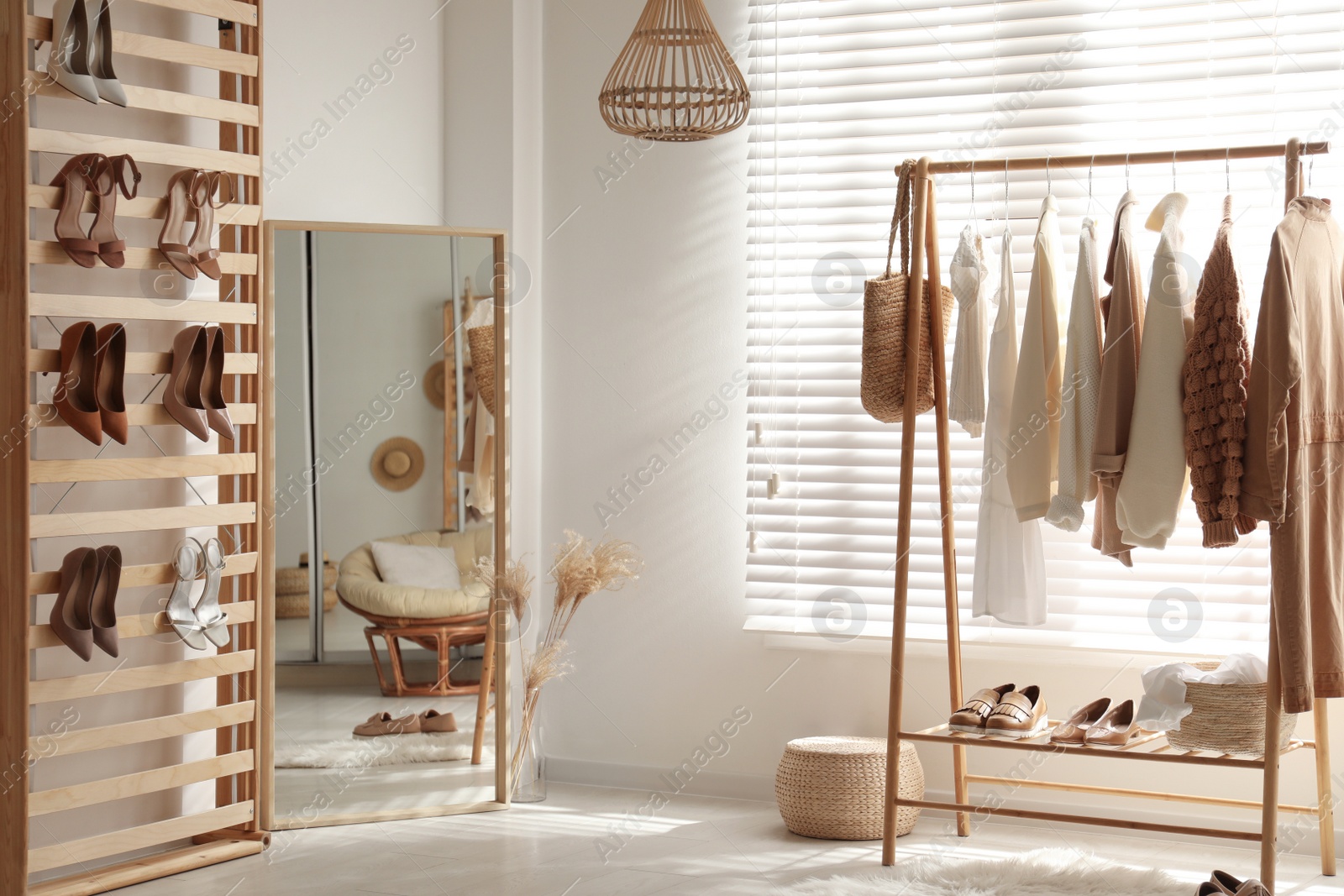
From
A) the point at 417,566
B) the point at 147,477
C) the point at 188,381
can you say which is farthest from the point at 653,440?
the point at 147,477

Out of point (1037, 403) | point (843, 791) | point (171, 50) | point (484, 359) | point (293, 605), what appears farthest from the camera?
point (484, 359)

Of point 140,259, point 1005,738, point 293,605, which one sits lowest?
point 1005,738

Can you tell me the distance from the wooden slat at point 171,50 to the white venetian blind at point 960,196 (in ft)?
5.49

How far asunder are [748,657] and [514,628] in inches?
31.9

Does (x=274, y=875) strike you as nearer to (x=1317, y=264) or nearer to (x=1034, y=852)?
(x=1034, y=852)

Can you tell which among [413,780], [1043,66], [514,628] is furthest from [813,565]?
[1043,66]

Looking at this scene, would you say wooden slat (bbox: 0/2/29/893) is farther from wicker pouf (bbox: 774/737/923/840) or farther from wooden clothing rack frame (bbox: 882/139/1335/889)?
wooden clothing rack frame (bbox: 882/139/1335/889)

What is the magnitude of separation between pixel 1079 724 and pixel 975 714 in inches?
11.3

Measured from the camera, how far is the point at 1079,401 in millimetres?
3123

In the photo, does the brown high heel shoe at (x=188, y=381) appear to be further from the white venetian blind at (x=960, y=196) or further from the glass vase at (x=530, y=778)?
the white venetian blind at (x=960, y=196)

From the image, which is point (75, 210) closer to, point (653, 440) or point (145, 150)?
point (145, 150)

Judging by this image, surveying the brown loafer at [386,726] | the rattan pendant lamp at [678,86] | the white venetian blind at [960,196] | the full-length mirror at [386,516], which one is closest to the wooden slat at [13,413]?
the full-length mirror at [386,516]

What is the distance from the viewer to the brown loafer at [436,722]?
154 inches

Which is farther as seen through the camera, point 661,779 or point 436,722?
point 661,779
